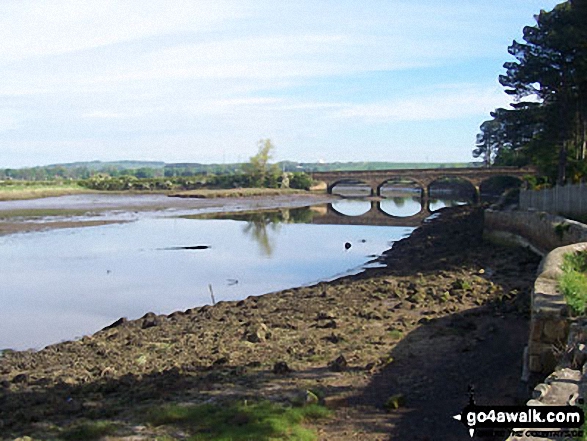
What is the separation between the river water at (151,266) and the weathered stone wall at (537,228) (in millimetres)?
Result: 6405

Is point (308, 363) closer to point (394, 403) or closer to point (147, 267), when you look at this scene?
point (394, 403)

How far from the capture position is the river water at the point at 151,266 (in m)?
21.2

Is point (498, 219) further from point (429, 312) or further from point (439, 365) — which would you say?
point (439, 365)

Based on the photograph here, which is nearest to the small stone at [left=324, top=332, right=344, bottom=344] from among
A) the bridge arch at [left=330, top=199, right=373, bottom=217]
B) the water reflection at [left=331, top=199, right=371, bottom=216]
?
the bridge arch at [left=330, top=199, right=373, bottom=217]

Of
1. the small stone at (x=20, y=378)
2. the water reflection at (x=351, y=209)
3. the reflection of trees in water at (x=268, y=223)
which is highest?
the small stone at (x=20, y=378)

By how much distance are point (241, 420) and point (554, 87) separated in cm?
3585

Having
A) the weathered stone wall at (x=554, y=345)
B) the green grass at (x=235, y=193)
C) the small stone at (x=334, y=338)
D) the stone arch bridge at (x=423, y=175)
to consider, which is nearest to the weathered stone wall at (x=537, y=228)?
the weathered stone wall at (x=554, y=345)

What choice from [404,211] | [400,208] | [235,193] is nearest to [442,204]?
[400,208]

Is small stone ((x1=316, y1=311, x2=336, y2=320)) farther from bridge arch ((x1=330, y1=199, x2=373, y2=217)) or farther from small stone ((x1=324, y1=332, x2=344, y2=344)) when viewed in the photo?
→ bridge arch ((x1=330, y1=199, x2=373, y2=217))

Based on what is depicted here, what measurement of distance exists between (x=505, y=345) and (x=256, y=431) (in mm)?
5771

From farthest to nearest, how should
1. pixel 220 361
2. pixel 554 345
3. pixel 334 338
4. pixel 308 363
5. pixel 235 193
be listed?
pixel 235 193
pixel 334 338
pixel 220 361
pixel 308 363
pixel 554 345

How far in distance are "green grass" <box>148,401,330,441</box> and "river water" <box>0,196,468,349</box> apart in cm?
900

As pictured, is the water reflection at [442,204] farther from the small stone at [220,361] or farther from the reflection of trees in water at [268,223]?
the small stone at [220,361]

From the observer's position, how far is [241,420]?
9109mm
